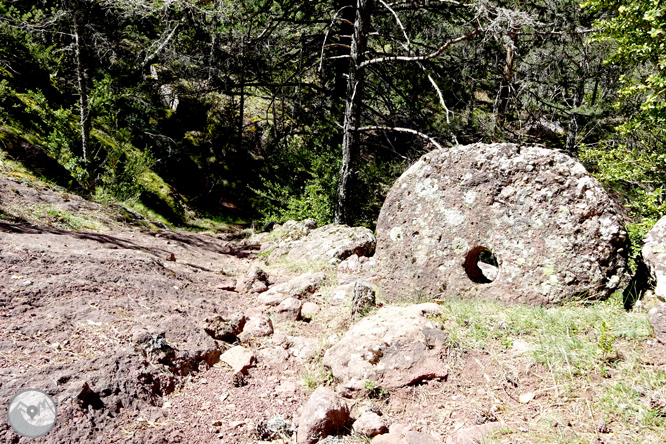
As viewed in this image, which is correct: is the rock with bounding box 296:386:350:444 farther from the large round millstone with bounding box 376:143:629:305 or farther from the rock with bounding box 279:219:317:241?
the rock with bounding box 279:219:317:241

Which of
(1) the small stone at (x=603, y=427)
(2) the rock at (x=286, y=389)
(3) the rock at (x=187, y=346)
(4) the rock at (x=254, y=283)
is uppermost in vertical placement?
(1) the small stone at (x=603, y=427)

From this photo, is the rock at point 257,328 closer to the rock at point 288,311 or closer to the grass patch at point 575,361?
the rock at point 288,311

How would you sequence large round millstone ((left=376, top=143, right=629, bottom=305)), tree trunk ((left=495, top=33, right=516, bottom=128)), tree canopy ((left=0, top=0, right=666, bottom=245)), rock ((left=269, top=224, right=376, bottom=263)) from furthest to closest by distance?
tree canopy ((left=0, top=0, right=666, bottom=245)), tree trunk ((left=495, top=33, right=516, bottom=128)), rock ((left=269, top=224, right=376, bottom=263)), large round millstone ((left=376, top=143, right=629, bottom=305))

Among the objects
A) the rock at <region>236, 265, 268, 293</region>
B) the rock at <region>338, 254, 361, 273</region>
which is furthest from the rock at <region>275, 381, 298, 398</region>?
the rock at <region>338, 254, 361, 273</region>

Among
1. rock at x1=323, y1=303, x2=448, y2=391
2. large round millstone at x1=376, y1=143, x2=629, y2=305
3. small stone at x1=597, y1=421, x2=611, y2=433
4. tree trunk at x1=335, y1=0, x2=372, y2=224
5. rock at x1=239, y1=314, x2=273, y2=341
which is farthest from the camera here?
tree trunk at x1=335, y1=0, x2=372, y2=224

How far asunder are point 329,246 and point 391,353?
3.56m

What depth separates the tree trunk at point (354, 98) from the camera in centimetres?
725

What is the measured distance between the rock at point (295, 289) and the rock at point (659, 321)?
10.8 ft

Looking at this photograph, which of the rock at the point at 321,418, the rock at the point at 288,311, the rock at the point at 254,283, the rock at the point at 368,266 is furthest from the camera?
the rock at the point at 368,266

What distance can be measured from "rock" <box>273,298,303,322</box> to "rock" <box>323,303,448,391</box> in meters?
1.01

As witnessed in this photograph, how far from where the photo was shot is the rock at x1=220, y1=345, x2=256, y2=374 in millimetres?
3180

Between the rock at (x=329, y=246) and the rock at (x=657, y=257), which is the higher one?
the rock at (x=657, y=257)

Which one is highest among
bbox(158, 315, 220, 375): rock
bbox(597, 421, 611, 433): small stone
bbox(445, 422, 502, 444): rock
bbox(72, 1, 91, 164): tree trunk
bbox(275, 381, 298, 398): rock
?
bbox(72, 1, 91, 164): tree trunk

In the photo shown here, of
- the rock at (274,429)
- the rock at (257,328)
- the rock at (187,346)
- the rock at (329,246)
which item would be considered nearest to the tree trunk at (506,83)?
the rock at (329,246)
